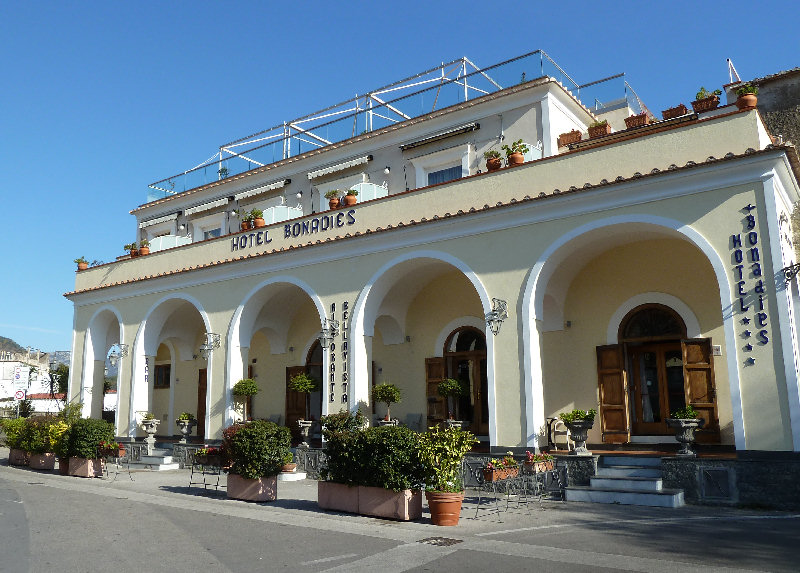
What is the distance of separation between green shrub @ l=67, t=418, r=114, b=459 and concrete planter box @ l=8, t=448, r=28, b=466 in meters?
4.50

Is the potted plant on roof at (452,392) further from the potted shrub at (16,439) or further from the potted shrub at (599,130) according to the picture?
the potted shrub at (16,439)

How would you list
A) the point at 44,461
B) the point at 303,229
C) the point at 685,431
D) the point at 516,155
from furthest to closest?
the point at 44,461
the point at 303,229
the point at 516,155
the point at 685,431

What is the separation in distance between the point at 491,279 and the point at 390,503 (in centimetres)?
539

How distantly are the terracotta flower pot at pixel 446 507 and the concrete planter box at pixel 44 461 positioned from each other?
1303 centimetres

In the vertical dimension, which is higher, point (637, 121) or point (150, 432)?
point (637, 121)

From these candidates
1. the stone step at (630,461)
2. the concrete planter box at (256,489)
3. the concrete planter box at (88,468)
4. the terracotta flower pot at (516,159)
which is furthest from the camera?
the concrete planter box at (88,468)

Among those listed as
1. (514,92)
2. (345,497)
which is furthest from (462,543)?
(514,92)

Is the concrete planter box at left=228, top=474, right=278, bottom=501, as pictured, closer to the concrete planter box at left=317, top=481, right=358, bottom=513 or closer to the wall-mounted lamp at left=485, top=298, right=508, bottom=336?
the concrete planter box at left=317, top=481, right=358, bottom=513

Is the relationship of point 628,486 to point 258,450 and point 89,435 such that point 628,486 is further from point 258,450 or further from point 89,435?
point 89,435

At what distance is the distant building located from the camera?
37.0ft

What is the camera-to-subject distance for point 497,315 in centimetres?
1339

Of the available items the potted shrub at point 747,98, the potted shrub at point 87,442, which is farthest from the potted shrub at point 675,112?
the potted shrub at point 87,442

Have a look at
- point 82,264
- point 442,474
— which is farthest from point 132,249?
point 442,474

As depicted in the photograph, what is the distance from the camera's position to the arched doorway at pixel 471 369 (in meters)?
16.3
